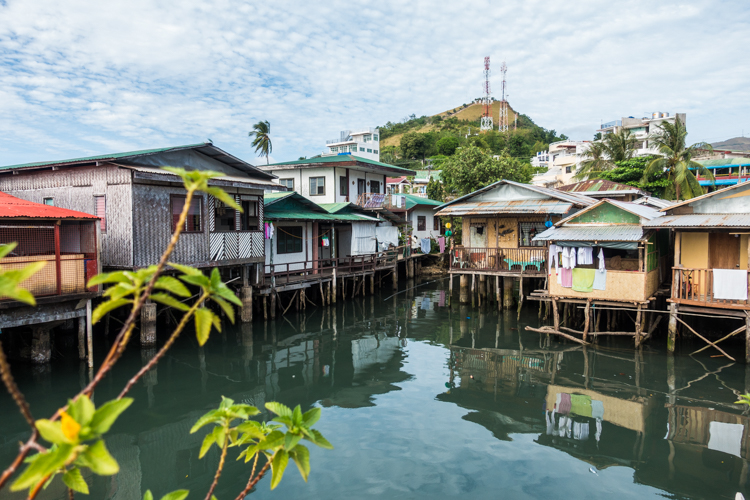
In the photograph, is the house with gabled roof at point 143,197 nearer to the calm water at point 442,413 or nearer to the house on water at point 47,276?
the house on water at point 47,276

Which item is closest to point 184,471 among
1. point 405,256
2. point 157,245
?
point 157,245

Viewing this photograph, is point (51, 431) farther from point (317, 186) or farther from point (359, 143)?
point (359, 143)

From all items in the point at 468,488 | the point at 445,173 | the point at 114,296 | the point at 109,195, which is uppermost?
the point at 445,173

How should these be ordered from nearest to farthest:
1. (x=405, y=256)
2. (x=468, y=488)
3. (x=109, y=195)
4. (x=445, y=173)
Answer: (x=468, y=488)
(x=109, y=195)
(x=405, y=256)
(x=445, y=173)

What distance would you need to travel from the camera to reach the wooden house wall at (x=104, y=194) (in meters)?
15.7

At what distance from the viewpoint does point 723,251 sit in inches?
605

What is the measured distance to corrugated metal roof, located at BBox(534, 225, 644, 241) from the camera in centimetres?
1631

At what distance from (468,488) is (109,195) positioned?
1420 cm

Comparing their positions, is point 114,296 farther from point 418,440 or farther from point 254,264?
point 254,264

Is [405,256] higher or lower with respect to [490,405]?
higher

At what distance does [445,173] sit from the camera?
39.0 metres

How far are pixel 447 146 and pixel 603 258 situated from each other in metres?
57.5

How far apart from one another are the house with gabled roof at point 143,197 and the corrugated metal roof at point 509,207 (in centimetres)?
952

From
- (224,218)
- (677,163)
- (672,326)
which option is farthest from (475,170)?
(672,326)
